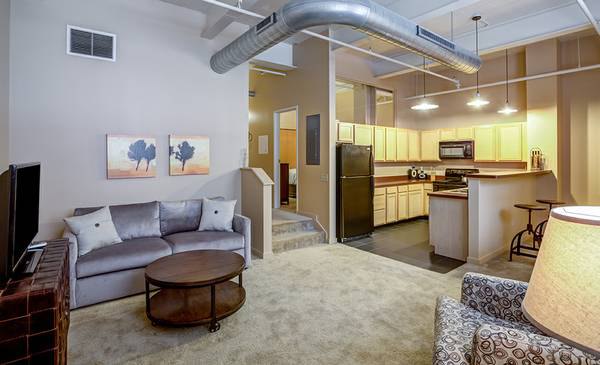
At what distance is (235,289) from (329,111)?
3.41 m

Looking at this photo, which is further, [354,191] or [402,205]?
[402,205]

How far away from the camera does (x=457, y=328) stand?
5.69 feet

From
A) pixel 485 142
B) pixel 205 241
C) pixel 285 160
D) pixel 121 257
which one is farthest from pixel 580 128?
pixel 121 257

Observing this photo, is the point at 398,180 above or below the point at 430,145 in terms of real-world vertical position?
below

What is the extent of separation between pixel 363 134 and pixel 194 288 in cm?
480

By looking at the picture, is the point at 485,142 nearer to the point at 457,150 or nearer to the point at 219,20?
the point at 457,150

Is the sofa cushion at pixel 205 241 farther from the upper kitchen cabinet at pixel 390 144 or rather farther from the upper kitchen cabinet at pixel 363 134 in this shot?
the upper kitchen cabinet at pixel 390 144

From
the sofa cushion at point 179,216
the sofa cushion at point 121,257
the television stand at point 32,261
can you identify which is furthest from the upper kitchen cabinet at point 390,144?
the television stand at point 32,261

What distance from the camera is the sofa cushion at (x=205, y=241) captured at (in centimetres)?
360

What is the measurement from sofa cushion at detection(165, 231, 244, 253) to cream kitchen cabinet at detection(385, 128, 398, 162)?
437 cm

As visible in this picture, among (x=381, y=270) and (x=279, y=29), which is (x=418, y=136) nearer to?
(x=381, y=270)

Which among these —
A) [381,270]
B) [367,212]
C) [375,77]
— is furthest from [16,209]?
[375,77]

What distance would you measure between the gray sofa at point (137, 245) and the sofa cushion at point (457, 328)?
2645 mm

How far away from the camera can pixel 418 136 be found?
7.87 meters
